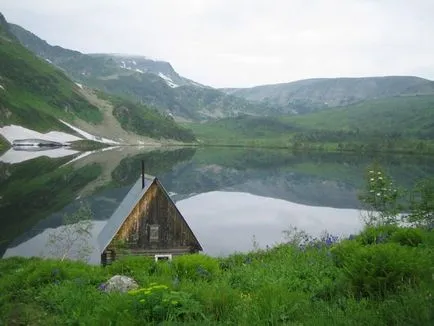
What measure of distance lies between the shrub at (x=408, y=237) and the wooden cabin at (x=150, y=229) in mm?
23234

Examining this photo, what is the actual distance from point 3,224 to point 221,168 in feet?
352

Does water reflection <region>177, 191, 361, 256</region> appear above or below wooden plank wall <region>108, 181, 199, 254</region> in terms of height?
below

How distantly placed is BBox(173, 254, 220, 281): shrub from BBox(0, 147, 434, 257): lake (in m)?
26.1

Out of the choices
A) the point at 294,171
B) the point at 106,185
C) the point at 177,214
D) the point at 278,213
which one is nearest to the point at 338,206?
the point at 278,213

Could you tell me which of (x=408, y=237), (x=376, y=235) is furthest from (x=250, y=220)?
(x=408, y=237)

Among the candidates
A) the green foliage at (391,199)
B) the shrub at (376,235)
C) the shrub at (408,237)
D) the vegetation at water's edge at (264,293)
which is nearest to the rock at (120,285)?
the vegetation at water's edge at (264,293)

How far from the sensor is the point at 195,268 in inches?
532

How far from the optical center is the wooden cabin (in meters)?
33.5

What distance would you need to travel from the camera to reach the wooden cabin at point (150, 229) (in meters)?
33.5

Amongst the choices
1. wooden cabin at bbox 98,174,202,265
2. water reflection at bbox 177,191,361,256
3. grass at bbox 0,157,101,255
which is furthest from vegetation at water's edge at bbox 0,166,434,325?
grass at bbox 0,157,101,255

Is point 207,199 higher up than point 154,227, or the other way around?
point 154,227

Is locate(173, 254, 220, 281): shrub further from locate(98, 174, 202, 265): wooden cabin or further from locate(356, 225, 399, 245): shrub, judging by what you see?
locate(98, 174, 202, 265): wooden cabin

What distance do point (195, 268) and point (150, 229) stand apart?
2140cm

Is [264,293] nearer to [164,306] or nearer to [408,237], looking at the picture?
[164,306]
